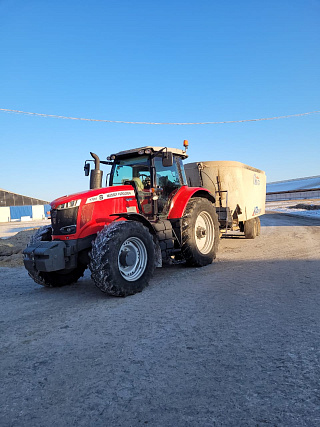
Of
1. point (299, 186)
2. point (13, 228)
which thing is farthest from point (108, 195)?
point (299, 186)

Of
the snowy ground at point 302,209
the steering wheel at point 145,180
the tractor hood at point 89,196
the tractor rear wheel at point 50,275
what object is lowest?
the snowy ground at point 302,209

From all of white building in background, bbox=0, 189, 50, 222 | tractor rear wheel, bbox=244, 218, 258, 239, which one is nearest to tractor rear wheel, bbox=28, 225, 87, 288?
tractor rear wheel, bbox=244, 218, 258, 239

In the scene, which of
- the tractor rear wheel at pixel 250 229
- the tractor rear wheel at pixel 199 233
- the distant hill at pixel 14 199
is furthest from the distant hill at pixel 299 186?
the tractor rear wheel at pixel 199 233

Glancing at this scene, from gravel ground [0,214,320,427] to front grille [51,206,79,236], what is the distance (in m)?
1.03

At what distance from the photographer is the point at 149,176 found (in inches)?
245

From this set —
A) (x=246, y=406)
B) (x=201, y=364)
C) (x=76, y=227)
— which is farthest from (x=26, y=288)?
(x=246, y=406)

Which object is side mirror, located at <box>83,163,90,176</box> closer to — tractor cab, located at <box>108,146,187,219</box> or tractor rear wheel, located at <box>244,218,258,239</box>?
tractor cab, located at <box>108,146,187,219</box>

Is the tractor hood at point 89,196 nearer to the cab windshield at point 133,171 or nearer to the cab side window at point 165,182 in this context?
the cab windshield at point 133,171

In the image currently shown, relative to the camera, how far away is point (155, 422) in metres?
1.90

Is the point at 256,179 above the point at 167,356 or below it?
above

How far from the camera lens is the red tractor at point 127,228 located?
15.0ft

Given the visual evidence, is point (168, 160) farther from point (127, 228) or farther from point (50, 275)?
point (50, 275)

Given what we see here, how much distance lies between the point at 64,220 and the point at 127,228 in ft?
3.42

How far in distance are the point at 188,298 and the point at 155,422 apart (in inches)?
100
